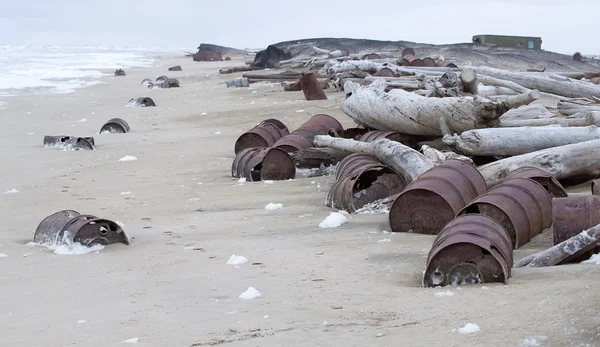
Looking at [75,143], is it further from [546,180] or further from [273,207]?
[546,180]

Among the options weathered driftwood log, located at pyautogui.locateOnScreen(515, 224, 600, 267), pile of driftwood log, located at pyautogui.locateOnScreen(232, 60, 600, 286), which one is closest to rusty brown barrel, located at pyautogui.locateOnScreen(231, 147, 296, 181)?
pile of driftwood log, located at pyautogui.locateOnScreen(232, 60, 600, 286)

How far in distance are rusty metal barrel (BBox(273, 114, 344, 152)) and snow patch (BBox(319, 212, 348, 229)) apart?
2984 millimetres

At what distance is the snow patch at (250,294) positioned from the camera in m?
4.62

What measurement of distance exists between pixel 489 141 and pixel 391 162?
92 centimetres

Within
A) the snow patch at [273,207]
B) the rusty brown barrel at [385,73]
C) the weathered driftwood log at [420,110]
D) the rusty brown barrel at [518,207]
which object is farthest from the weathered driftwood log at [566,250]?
the rusty brown barrel at [385,73]

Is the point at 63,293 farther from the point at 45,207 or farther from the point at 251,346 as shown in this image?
the point at 45,207

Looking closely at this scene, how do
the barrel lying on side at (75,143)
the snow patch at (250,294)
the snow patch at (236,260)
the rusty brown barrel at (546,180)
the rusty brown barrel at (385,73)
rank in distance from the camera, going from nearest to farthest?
the snow patch at (250,294) → the snow patch at (236,260) → the rusty brown barrel at (546,180) → the barrel lying on side at (75,143) → the rusty brown barrel at (385,73)

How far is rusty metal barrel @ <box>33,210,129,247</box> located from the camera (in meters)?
6.16

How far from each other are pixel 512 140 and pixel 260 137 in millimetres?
3706

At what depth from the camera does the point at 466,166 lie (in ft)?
21.3

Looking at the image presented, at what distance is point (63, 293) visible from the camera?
16.4 feet

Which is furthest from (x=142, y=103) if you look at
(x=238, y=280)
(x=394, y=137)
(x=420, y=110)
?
(x=238, y=280)

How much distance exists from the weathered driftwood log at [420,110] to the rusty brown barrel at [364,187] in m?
1.30

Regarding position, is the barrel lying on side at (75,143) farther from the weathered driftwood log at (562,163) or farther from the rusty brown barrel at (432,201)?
the rusty brown barrel at (432,201)
